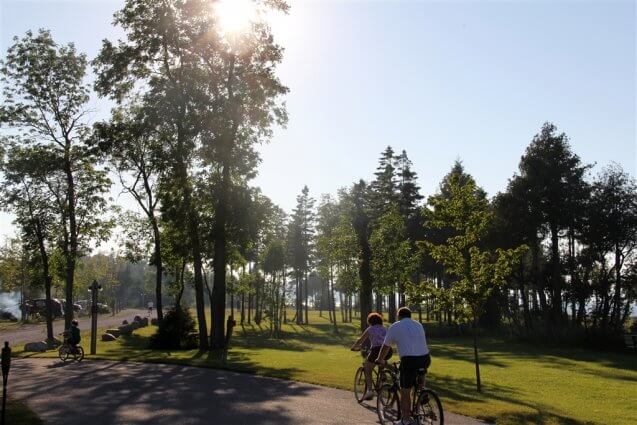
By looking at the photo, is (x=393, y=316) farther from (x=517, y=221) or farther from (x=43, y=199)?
(x=43, y=199)

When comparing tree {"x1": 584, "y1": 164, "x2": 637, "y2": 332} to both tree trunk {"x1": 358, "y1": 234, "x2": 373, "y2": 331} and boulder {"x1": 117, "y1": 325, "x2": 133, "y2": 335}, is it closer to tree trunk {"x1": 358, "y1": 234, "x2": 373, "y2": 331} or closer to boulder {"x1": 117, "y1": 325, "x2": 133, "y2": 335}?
tree trunk {"x1": 358, "y1": 234, "x2": 373, "y2": 331}

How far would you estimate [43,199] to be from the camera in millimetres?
39062

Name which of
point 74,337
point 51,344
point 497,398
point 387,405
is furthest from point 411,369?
point 51,344

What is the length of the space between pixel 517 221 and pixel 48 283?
40811mm

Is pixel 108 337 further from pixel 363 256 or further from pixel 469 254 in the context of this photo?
pixel 469 254

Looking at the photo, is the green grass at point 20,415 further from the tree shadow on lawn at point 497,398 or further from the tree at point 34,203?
the tree at point 34,203

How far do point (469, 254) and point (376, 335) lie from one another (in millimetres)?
7503

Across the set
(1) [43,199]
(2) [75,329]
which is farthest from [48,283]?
(2) [75,329]

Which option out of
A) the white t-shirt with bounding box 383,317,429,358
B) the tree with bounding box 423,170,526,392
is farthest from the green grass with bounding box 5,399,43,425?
the tree with bounding box 423,170,526,392

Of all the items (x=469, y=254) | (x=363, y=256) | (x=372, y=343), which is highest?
(x=363, y=256)

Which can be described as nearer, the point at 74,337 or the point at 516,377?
the point at 516,377

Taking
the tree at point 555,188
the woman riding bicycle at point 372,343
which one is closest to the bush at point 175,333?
the woman riding bicycle at point 372,343

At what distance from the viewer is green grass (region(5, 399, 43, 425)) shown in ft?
37.2

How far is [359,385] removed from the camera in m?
14.8
